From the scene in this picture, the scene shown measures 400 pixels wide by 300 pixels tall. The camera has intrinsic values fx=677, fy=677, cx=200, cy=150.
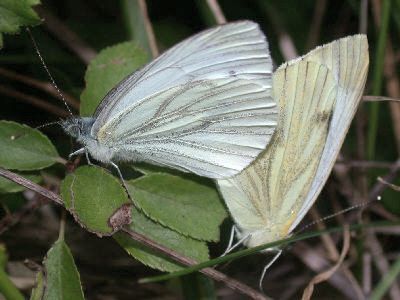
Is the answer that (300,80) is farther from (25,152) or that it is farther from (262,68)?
(25,152)

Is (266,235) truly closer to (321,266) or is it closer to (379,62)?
(321,266)

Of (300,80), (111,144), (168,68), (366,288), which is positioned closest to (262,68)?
(300,80)

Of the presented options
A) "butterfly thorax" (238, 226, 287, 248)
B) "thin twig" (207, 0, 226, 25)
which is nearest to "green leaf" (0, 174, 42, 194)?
"butterfly thorax" (238, 226, 287, 248)

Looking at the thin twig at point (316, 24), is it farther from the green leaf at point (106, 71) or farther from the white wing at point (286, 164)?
the green leaf at point (106, 71)

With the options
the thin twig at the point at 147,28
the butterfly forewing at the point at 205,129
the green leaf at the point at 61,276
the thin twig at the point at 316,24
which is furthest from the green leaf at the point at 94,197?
the thin twig at the point at 316,24

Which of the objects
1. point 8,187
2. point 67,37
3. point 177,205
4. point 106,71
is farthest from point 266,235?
point 67,37

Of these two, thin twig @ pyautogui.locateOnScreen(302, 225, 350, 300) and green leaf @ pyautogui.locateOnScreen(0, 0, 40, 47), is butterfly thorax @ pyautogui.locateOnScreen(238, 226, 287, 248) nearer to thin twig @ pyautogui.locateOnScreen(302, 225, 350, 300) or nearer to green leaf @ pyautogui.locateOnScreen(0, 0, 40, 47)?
thin twig @ pyautogui.locateOnScreen(302, 225, 350, 300)
